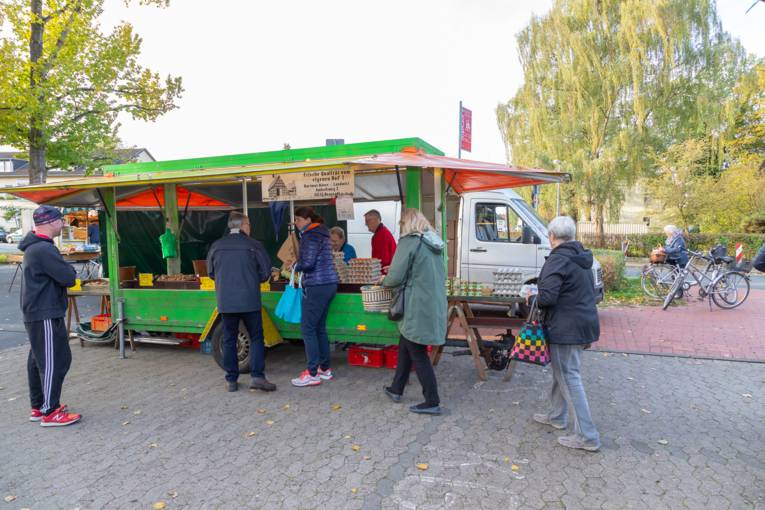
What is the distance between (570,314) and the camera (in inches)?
141

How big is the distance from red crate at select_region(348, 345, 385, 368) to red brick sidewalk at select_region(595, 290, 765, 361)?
3.21m

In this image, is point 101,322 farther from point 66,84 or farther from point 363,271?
point 66,84

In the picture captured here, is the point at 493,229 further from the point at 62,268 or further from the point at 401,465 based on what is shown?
the point at 62,268

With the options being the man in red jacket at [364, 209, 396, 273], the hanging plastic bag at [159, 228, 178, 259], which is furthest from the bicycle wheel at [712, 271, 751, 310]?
the hanging plastic bag at [159, 228, 178, 259]

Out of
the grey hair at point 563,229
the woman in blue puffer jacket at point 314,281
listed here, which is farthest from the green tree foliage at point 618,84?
the grey hair at point 563,229

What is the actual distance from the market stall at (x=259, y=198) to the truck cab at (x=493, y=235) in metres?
0.40

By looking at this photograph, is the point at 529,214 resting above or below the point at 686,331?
above

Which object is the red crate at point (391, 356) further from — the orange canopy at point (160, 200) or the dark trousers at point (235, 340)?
the orange canopy at point (160, 200)

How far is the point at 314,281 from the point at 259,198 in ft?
13.2

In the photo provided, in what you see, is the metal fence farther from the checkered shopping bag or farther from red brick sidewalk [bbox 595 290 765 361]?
the checkered shopping bag

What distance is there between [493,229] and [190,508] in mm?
6573

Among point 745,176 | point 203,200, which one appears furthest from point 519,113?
point 203,200

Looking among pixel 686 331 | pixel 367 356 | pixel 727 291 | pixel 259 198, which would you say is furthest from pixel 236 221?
pixel 727 291

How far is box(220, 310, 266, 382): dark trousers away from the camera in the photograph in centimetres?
492
